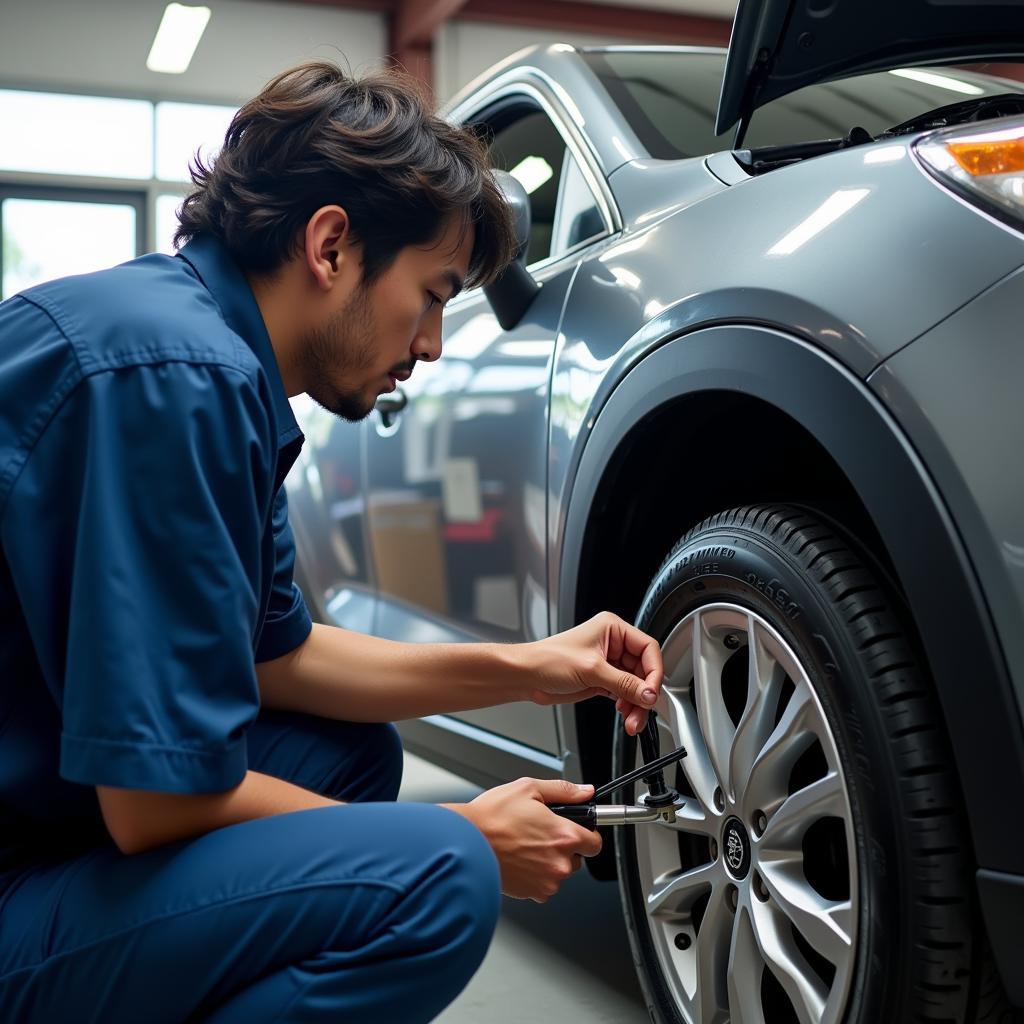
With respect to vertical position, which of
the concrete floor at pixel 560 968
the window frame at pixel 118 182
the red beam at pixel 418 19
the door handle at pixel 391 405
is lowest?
the concrete floor at pixel 560 968

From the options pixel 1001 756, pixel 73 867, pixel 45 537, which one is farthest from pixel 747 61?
pixel 73 867

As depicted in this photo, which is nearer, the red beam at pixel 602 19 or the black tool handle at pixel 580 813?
the black tool handle at pixel 580 813

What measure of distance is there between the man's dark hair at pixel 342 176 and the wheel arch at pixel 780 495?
0.27 m

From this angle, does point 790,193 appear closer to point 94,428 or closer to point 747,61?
point 747,61

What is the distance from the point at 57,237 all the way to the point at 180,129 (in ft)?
4.03

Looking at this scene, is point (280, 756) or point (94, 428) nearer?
point (94, 428)

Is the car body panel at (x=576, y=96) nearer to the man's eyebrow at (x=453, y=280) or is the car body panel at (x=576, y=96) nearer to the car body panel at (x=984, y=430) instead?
the man's eyebrow at (x=453, y=280)

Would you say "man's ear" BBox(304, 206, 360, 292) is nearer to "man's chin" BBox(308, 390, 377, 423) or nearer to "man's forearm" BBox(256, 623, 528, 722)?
"man's chin" BBox(308, 390, 377, 423)

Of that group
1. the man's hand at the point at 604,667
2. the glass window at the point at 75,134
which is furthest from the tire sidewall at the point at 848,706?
the glass window at the point at 75,134

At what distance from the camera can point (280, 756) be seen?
58.2 inches

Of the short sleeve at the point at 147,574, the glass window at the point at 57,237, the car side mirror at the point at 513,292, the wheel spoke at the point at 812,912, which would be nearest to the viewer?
the short sleeve at the point at 147,574

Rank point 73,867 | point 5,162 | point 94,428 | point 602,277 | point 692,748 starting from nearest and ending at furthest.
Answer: point 94,428 < point 73,867 < point 692,748 < point 602,277 < point 5,162

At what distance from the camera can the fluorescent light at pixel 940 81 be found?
7.17ft

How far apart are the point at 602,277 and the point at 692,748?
24.0 inches
